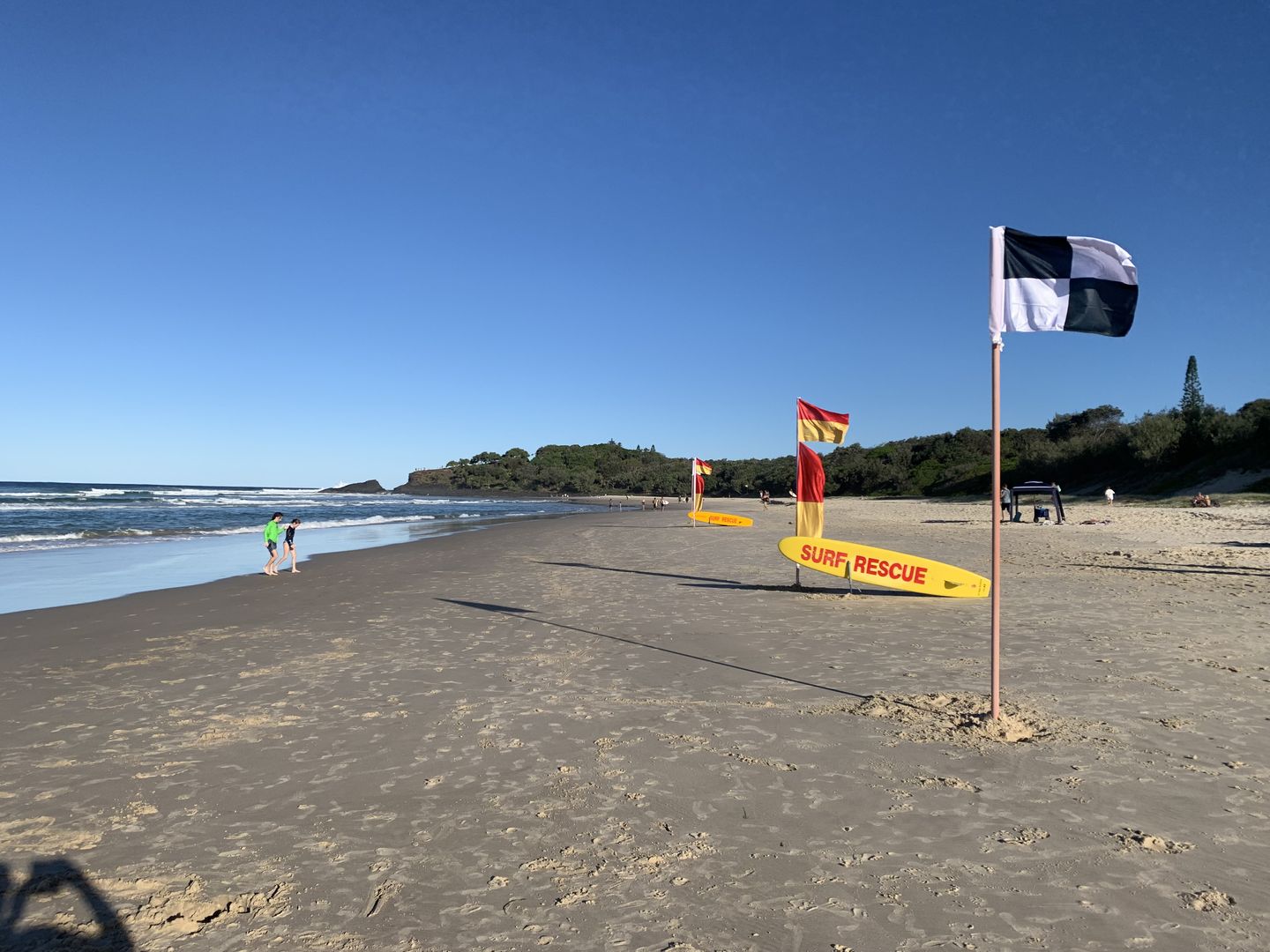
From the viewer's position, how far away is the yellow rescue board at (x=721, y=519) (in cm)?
3216

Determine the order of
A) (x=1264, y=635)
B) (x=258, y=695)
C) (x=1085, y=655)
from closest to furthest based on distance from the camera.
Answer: (x=258, y=695)
(x=1085, y=655)
(x=1264, y=635)

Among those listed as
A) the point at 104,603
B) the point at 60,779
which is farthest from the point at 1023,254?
the point at 104,603

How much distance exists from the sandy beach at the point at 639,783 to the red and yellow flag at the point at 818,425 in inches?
122

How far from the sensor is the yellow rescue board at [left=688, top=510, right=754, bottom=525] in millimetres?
32156

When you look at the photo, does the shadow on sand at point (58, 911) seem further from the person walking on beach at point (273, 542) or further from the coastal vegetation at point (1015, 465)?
the coastal vegetation at point (1015, 465)

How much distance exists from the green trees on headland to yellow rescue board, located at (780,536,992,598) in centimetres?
3376

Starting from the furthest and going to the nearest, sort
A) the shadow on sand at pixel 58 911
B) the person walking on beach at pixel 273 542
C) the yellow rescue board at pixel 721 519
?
1. the yellow rescue board at pixel 721 519
2. the person walking on beach at pixel 273 542
3. the shadow on sand at pixel 58 911

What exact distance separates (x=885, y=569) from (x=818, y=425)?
2651 millimetres

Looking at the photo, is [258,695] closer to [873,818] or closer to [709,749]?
[709,749]

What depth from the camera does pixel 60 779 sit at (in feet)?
16.5

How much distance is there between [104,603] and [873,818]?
13.2m

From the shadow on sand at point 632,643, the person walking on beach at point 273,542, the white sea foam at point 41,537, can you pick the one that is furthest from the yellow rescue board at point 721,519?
the white sea foam at point 41,537

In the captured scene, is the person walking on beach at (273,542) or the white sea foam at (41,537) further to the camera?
the white sea foam at (41,537)

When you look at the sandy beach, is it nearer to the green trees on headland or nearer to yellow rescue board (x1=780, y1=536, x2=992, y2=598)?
yellow rescue board (x1=780, y1=536, x2=992, y2=598)
